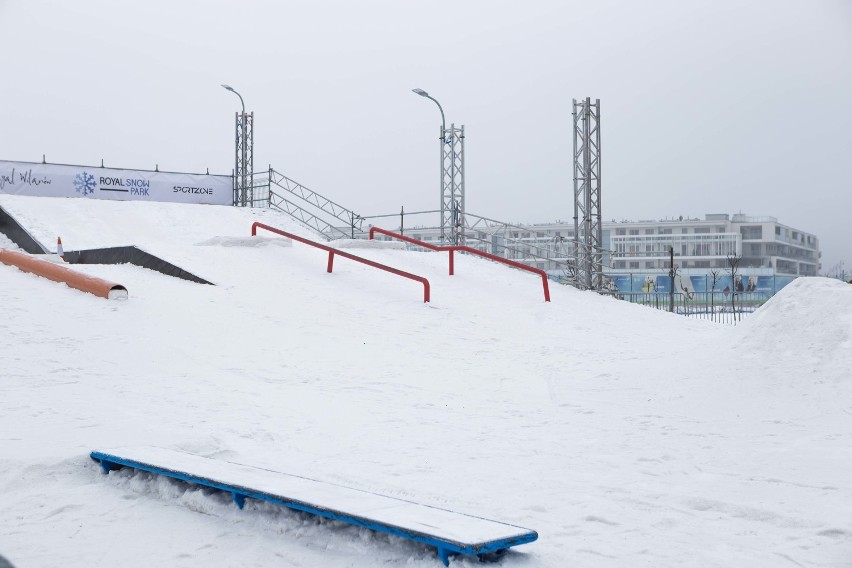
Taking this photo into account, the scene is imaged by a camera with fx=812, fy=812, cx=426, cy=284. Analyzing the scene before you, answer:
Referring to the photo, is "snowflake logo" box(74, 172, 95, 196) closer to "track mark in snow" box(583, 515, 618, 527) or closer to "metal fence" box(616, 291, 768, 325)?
"metal fence" box(616, 291, 768, 325)

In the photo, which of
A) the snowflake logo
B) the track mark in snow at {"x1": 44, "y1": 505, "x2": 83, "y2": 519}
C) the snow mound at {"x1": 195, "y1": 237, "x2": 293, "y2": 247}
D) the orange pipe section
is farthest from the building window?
the track mark in snow at {"x1": 44, "y1": 505, "x2": 83, "y2": 519}

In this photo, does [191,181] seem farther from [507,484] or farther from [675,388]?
[507,484]

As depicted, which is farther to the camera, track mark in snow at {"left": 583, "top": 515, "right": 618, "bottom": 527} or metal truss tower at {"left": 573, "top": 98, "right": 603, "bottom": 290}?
metal truss tower at {"left": 573, "top": 98, "right": 603, "bottom": 290}

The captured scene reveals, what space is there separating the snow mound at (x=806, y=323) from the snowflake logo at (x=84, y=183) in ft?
76.5

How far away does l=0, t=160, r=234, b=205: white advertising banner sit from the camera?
2659cm

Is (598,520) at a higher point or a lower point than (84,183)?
lower

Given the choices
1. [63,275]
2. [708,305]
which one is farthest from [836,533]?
[708,305]

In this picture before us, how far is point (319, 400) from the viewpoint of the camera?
937cm

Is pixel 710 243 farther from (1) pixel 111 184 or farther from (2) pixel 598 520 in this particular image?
(2) pixel 598 520

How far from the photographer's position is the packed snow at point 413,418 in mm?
4945

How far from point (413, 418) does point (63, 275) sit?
744cm

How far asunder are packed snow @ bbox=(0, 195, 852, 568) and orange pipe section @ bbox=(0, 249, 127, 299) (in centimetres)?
25

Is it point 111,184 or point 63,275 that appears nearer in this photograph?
point 63,275

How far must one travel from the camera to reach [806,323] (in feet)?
33.1
